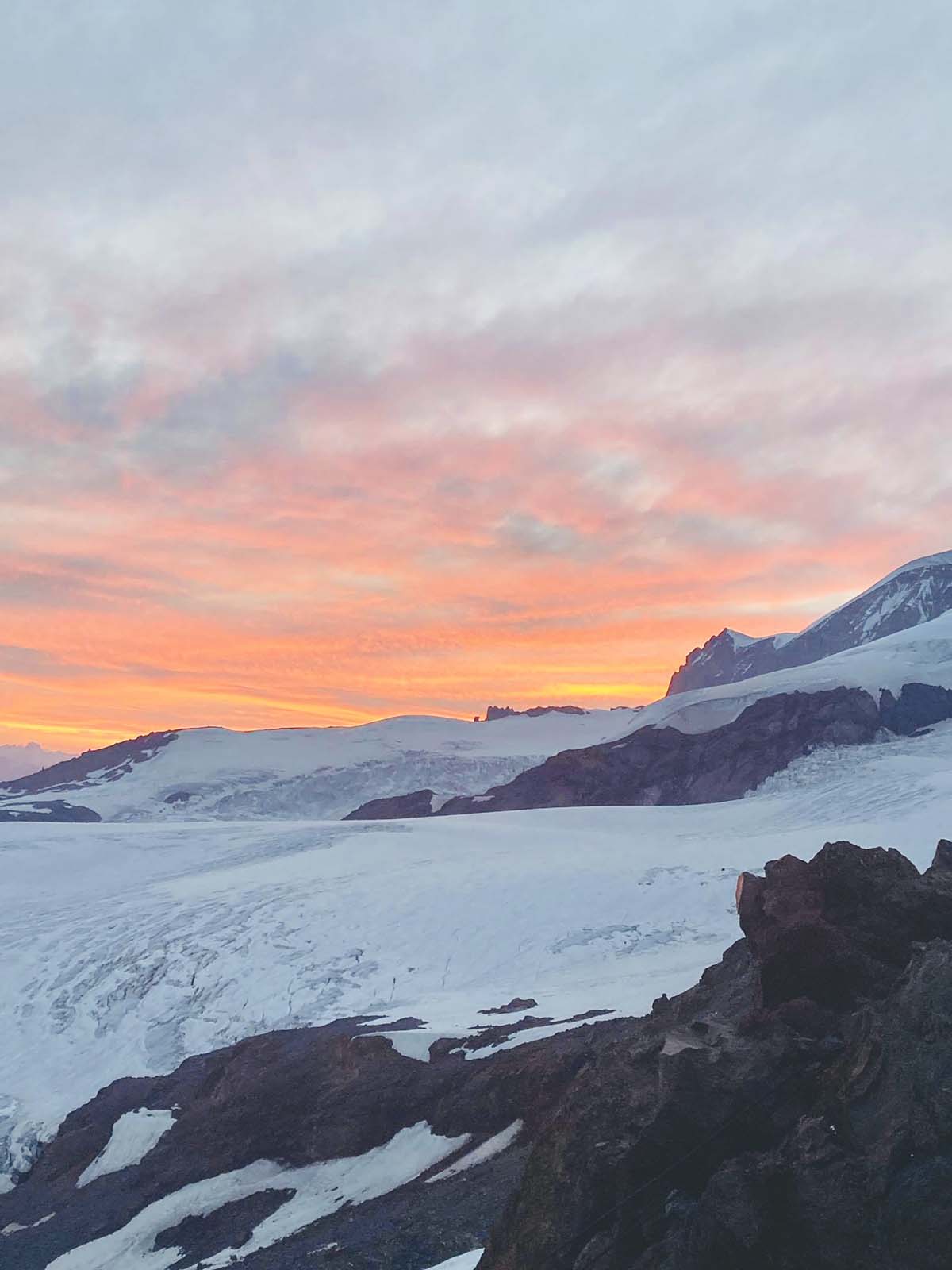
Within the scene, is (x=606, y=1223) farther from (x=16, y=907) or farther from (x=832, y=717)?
(x=832, y=717)

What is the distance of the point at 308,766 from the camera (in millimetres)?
98375

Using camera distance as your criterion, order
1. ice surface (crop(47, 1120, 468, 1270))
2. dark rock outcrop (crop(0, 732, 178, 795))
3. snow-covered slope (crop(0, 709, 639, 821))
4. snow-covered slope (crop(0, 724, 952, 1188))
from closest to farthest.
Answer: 1. ice surface (crop(47, 1120, 468, 1270))
2. snow-covered slope (crop(0, 724, 952, 1188))
3. snow-covered slope (crop(0, 709, 639, 821))
4. dark rock outcrop (crop(0, 732, 178, 795))

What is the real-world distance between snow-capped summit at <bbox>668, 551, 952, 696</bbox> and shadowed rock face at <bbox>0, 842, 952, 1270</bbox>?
411 ft

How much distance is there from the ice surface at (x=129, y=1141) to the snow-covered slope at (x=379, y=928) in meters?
2.23

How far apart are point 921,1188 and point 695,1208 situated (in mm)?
1869

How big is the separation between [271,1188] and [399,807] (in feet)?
203

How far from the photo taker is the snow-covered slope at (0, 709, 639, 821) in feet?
293

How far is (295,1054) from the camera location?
64.0 ft

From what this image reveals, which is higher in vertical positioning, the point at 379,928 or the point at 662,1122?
the point at 662,1122

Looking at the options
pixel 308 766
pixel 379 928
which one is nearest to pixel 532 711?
pixel 308 766

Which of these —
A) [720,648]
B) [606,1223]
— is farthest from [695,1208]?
[720,648]

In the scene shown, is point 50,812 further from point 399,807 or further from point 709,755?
point 709,755

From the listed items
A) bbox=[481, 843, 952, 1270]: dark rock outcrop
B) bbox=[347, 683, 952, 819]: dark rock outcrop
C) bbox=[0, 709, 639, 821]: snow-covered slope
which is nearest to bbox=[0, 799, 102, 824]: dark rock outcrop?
bbox=[0, 709, 639, 821]: snow-covered slope

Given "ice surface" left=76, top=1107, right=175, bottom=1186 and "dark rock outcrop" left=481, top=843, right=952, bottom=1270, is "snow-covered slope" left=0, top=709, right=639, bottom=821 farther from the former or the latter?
"dark rock outcrop" left=481, top=843, right=952, bottom=1270
